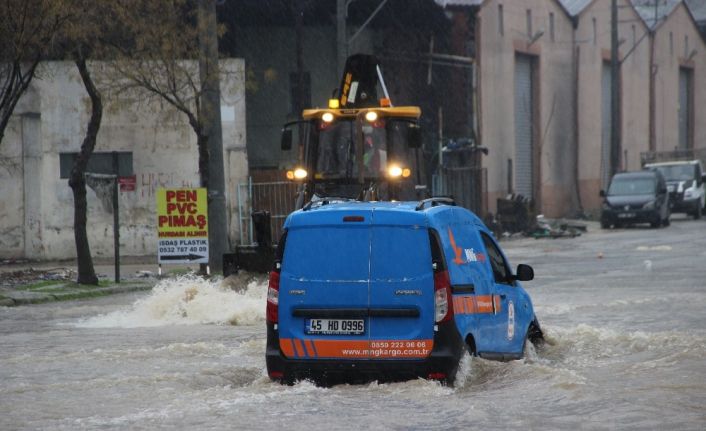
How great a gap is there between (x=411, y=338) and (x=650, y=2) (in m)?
71.5

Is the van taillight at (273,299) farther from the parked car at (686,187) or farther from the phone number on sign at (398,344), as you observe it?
the parked car at (686,187)

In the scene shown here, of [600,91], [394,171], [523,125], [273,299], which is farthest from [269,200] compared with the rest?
[600,91]

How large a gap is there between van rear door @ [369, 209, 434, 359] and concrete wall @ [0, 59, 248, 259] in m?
25.5

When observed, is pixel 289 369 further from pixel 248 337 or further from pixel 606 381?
pixel 248 337

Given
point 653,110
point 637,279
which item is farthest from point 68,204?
point 653,110

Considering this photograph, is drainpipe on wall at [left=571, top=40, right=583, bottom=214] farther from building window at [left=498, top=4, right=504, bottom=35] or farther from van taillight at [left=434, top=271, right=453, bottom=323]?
van taillight at [left=434, top=271, right=453, bottom=323]

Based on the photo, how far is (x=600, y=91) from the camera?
217ft

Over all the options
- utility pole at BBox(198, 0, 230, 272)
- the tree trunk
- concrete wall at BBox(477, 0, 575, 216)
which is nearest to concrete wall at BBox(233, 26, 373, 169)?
concrete wall at BBox(477, 0, 575, 216)

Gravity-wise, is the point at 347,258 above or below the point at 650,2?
below

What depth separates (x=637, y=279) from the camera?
25719 mm

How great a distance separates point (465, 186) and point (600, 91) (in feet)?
62.3

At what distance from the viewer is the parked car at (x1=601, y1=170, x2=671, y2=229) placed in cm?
4903

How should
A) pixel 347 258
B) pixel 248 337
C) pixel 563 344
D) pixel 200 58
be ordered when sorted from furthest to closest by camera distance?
pixel 200 58
pixel 248 337
pixel 563 344
pixel 347 258

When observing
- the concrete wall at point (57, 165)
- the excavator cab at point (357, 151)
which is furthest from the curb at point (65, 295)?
the concrete wall at point (57, 165)
